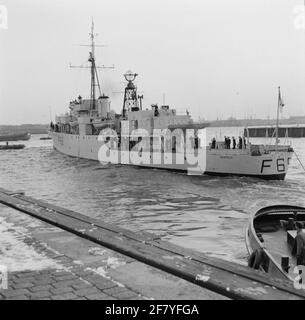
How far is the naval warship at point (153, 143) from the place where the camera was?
1170 inches

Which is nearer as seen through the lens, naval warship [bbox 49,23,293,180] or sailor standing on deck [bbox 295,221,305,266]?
sailor standing on deck [bbox 295,221,305,266]

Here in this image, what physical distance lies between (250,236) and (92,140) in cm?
3801

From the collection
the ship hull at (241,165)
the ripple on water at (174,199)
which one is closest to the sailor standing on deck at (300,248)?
the ripple on water at (174,199)

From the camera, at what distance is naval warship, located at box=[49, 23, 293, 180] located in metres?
29.7

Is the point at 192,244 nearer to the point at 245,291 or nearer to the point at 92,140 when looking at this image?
the point at 245,291

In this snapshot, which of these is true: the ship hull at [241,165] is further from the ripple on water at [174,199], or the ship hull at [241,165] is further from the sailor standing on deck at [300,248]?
the sailor standing on deck at [300,248]

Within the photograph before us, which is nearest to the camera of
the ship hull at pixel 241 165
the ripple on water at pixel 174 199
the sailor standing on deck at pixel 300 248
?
the sailor standing on deck at pixel 300 248

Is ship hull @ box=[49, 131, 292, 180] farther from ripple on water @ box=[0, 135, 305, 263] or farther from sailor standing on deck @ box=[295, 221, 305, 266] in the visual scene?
sailor standing on deck @ box=[295, 221, 305, 266]

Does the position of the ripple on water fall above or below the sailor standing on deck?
below

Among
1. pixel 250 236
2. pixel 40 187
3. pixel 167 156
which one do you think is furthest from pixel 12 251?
pixel 167 156

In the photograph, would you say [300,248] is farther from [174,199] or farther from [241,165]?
[241,165]

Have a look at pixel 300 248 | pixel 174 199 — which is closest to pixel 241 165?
pixel 174 199

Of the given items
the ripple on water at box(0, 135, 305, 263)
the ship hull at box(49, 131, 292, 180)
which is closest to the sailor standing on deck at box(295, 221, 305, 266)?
the ripple on water at box(0, 135, 305, 263)

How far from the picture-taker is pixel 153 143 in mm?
39281
